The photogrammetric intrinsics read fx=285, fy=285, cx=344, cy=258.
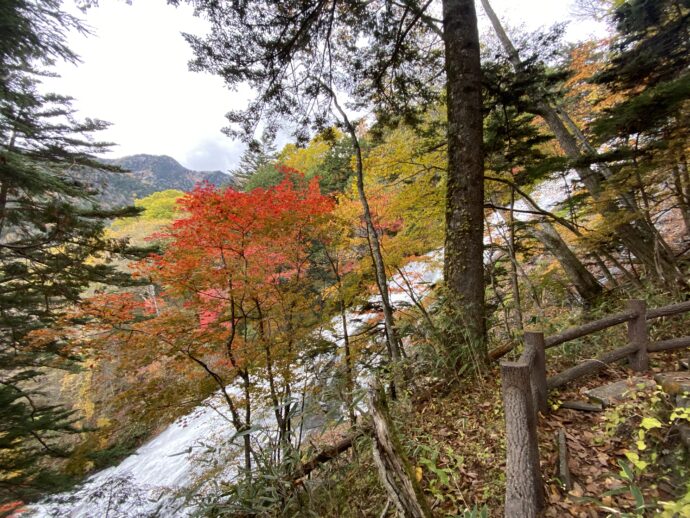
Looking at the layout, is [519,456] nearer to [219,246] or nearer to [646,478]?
[646,478]

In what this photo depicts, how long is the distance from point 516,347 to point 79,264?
311 inches

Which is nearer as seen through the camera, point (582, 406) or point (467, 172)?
point (582, 406)

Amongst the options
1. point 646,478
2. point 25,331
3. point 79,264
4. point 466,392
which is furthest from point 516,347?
point 25,331

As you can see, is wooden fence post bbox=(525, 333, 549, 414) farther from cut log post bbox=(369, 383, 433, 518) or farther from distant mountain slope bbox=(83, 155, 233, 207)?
distant mountain slope bbox=(83, 155, 233, 207)

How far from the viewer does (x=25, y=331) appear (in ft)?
23.3

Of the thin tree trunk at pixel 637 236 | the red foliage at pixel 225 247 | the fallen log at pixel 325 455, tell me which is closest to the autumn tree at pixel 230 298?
the red foliage at pixel 225 247

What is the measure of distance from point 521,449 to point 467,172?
2979 millimetres

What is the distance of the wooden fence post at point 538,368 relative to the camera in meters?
2.62

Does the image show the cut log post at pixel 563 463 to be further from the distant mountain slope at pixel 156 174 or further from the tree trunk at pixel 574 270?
the distant mountain slope at pixel 156 174

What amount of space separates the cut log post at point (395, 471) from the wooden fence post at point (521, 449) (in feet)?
2.24

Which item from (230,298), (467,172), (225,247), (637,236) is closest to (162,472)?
(230,298)

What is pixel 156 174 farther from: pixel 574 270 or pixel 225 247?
pixel 574 270

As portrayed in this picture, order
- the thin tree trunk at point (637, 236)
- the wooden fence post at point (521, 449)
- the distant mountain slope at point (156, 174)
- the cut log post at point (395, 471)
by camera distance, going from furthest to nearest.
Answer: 1. the distant mountain slope at point (156, 174)
2. the thin tree trunk at point (637, 236)
3. the wooden fence post at point (521, 449)
4. the cut log post at point (395, 471)

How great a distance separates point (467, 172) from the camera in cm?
366
